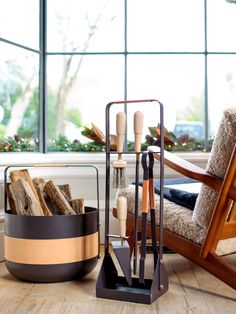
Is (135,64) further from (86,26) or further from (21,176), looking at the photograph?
(21,176)

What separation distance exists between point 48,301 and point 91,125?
1780 millimetres

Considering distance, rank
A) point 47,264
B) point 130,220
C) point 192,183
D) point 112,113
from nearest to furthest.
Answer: point 47,264 < point 130,220 < point 192,183 < point 112,113

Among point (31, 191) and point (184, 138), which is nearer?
point (31, 191)

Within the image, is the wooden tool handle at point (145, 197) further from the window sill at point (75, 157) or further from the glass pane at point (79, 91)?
the glass pane at point (79, 91)

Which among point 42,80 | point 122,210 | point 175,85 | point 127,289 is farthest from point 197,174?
point 42,80

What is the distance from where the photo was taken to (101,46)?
3.72 m

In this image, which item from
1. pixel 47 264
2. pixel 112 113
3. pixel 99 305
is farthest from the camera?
pixel 112 113

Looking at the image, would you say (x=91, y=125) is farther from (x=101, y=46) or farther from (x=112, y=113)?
(x=101, y=46)

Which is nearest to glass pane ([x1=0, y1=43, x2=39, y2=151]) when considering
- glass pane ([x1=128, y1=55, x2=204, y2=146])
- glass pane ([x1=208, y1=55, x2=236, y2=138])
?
Answer: glass pane ([x1=128, y1=55, x2=204, y2=146])

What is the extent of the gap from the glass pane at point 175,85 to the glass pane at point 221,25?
165 millimetres

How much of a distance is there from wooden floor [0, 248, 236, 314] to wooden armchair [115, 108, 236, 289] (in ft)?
0.47

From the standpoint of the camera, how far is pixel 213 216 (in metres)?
2.14

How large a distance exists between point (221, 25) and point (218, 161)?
1887mm

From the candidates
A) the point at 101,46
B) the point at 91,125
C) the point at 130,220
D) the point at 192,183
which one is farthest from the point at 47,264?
the point at 101,46
